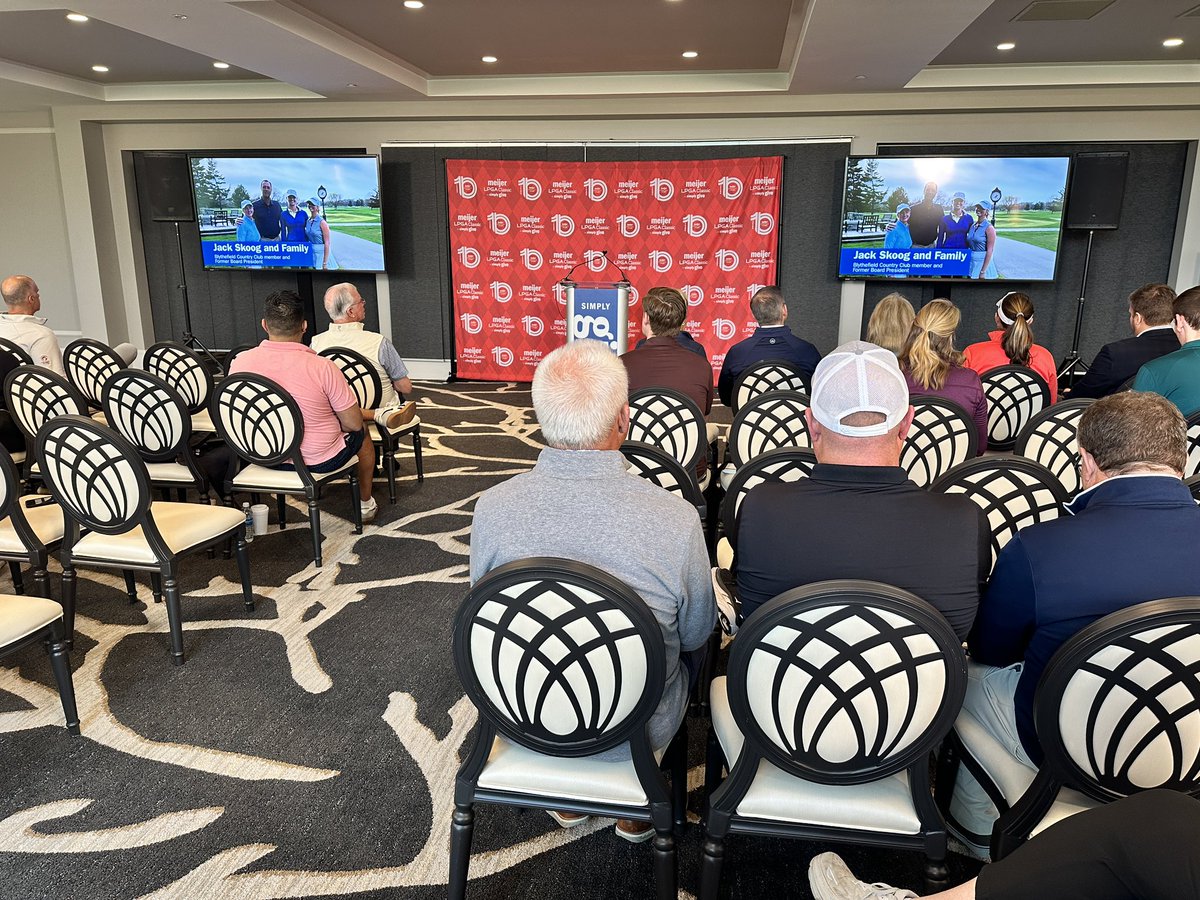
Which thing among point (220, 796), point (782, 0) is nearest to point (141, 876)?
point (220, 796)

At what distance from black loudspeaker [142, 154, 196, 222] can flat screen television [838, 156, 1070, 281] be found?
7133 mm

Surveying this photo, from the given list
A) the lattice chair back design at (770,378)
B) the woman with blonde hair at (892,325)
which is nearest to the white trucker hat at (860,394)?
the woman with blonde hair at (892,325)

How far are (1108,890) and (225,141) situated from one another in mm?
10546

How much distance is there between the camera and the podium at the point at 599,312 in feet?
26.0

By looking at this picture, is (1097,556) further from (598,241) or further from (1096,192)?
(598,241)

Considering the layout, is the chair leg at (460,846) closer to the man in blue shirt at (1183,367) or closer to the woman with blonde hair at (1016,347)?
the man in blue shirt at (1183,367)

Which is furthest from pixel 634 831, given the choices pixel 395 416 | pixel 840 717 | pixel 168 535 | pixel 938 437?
pixel 395 416

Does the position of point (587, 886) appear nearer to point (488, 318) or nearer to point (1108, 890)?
point (1108, 890)

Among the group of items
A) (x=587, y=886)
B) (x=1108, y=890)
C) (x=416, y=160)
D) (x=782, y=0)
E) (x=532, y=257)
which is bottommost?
(x=587, y=886)

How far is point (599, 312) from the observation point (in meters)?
8.05

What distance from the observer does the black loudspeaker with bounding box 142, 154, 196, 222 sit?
29.2 ft

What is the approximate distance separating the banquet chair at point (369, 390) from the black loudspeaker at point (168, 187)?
5.69 metres

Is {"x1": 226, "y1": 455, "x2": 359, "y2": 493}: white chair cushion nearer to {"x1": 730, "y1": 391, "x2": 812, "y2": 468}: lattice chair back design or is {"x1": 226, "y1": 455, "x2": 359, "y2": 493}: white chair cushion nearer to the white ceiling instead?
{"x1": 730, "y1": 391, "x2": 812, "y2": 468}: lattice chair back design

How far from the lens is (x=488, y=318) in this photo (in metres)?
9.02
